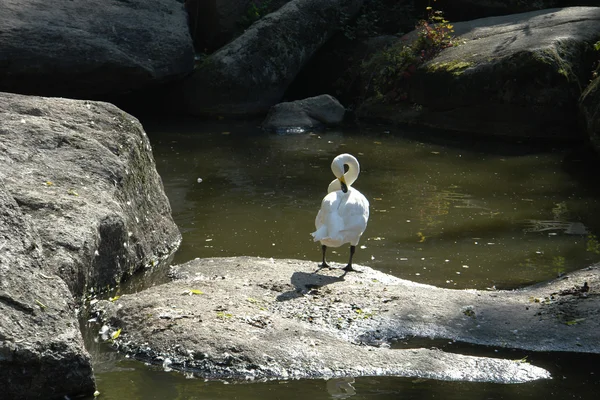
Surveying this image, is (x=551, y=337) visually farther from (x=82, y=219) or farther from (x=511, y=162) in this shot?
(x=511, y=162)

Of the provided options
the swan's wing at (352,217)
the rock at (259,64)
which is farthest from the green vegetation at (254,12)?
the swan's wing at (352,217)

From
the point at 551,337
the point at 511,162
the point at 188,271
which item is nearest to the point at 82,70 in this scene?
the point at 511,162

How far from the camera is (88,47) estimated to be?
15.4 meters

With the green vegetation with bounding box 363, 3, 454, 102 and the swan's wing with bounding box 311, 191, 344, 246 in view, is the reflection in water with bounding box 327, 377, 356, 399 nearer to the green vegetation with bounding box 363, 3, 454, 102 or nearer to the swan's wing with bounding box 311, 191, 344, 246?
the swan's wing with bounding box 311, 191, 344, 246

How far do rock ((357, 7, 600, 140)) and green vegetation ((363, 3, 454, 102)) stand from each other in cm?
17

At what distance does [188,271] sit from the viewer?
764 cm

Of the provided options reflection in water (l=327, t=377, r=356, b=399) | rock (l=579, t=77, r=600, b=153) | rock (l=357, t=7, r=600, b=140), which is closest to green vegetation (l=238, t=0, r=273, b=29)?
rock (l=357, t=7, r=600, b=140)

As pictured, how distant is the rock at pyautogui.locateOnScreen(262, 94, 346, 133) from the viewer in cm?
1614

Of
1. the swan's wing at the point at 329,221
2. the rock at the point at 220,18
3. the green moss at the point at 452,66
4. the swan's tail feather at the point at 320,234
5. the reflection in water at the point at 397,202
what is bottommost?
the reflection in water at the point at 397,202

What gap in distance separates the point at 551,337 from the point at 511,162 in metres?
7.29

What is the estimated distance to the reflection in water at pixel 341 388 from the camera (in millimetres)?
5191

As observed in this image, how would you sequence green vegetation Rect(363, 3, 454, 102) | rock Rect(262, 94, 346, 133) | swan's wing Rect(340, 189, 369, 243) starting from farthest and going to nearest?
green vegetation Rect(363, 3, 454, 102), rock Rect(262, 94, 346, 133), swan's wing Rect(340, 189, 369, 243)

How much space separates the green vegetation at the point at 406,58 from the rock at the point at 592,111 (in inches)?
A: 166

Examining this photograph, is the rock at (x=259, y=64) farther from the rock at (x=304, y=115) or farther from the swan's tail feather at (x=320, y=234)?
the swan's tail feather at (x=320, y=234)
